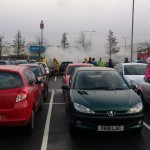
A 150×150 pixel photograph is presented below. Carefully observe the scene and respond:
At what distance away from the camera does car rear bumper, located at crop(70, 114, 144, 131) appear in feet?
22.2

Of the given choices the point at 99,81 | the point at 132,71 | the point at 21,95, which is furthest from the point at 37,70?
the point at 21,95

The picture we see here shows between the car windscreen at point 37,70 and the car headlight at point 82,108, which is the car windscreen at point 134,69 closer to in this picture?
the car windscreen at point 37,70

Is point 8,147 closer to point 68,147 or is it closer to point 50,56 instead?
point 68,147

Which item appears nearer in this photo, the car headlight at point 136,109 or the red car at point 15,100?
the red car at point 15,100

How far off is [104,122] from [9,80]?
2.27m

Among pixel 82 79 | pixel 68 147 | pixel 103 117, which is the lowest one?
pixel 68 147

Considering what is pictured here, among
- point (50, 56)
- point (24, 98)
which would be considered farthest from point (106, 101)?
point (50, 56)

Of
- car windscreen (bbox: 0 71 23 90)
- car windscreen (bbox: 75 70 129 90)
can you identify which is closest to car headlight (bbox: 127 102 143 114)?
car windscreen (bbox: 75 70 129 90)

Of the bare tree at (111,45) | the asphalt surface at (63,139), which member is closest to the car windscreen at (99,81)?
the asphalt surface at (63,139)

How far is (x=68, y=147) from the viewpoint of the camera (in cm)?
645

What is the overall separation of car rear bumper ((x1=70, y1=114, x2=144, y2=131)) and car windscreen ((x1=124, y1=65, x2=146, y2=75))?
778 cm

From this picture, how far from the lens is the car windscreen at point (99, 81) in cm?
832

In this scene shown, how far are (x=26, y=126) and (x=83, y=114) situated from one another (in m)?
1.35

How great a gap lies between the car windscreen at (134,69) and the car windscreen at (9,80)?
809cm
